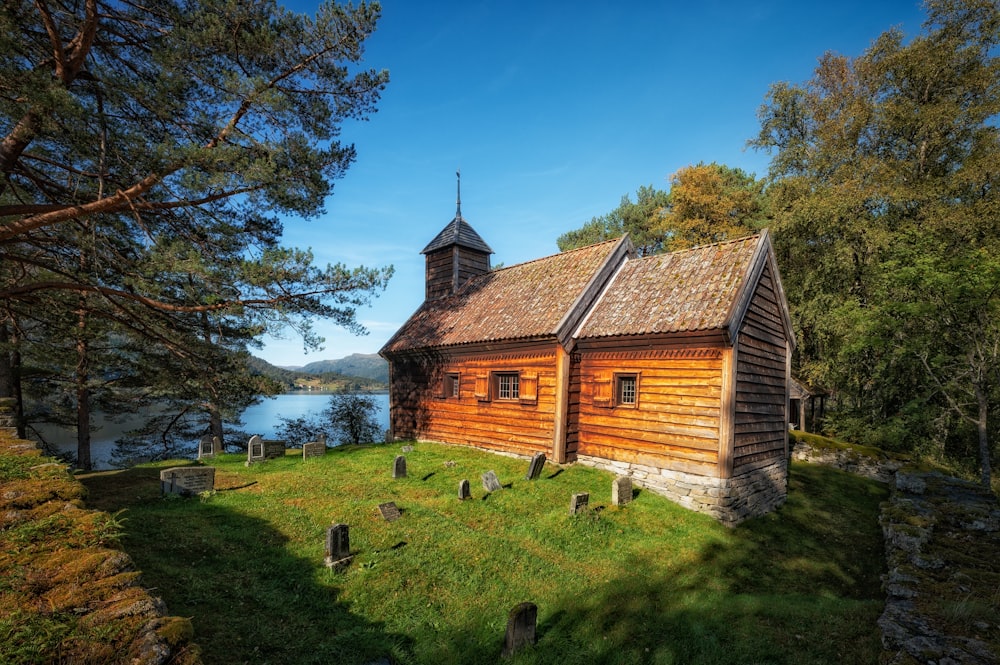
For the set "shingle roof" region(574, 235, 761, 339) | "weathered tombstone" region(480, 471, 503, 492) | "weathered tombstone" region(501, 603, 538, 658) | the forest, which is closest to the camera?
"weathered tombstone" region(501, 603, 538, 658)

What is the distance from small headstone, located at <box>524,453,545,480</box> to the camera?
13.1 meters

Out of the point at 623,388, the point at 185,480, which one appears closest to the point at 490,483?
the point at 623,388

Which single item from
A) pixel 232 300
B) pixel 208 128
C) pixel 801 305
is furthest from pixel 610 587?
pixel 801 305

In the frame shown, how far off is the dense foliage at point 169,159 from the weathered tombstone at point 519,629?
8826 millimetres

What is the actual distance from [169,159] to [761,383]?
16783mm

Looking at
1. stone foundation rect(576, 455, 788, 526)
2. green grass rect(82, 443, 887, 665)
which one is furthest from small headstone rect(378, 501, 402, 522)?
stone foundation rect(576, 455, 788, 526)

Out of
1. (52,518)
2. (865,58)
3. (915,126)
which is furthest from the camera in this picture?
(865,58)

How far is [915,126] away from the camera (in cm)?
2338

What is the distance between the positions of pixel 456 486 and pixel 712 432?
24.1 ft

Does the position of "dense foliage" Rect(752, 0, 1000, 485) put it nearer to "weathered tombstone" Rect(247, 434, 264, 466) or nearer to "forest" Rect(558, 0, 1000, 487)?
"forest" Rect(558, 0, 1000, 487)

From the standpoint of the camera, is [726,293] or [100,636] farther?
[726,293]

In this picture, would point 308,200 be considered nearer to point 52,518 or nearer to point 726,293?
point 52,518

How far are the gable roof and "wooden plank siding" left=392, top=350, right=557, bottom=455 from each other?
2.42 m

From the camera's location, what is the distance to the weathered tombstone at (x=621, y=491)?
38.9ft
